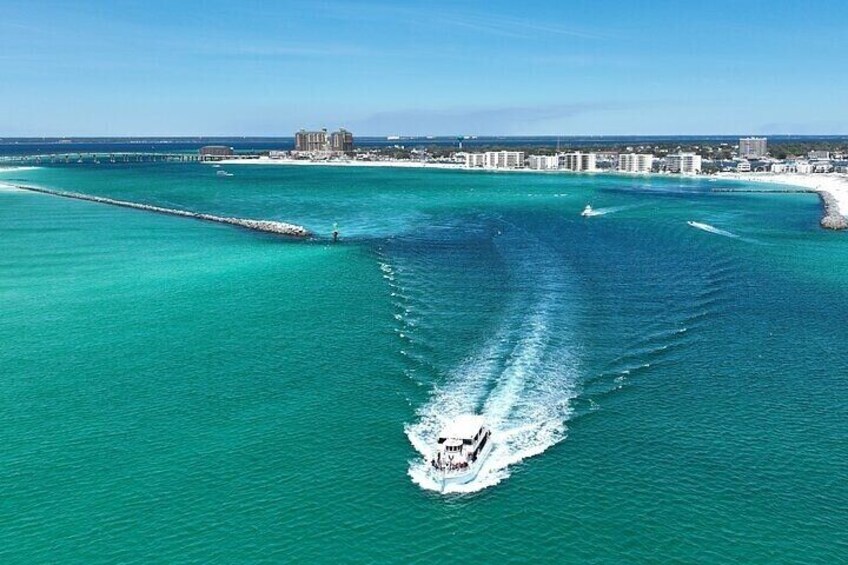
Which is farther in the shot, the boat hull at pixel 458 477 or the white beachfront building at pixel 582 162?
the white beachfront building at pixel 582 162

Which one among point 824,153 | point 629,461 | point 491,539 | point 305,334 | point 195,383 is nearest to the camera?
point 491,539

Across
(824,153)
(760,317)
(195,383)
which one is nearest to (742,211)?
(760,317)

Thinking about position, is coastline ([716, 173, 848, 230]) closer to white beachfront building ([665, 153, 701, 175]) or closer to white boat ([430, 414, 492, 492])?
white beachfront building ([665, 153, 701, 175])

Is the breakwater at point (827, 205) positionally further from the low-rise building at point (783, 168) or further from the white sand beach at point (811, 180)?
the low-rise building at point (783, 168)

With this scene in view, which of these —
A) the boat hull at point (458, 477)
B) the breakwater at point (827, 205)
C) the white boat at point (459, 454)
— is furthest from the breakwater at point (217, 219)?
the breakwater at point (827, 205)

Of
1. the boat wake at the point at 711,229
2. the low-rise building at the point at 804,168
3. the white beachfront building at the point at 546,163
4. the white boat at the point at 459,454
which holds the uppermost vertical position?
the white beachfront building at the point at 546,163

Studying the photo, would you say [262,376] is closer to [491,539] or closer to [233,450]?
[233,450]

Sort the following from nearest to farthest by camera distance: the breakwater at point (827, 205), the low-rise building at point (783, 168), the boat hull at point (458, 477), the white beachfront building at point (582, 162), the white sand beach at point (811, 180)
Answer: the boat hull at point (458, 477) → the breakwater at point (827, 205) → the white sand beach at point (811, 180) → the low-rise building at point (783, 168) → the white beachfront building at point (582, 162)
